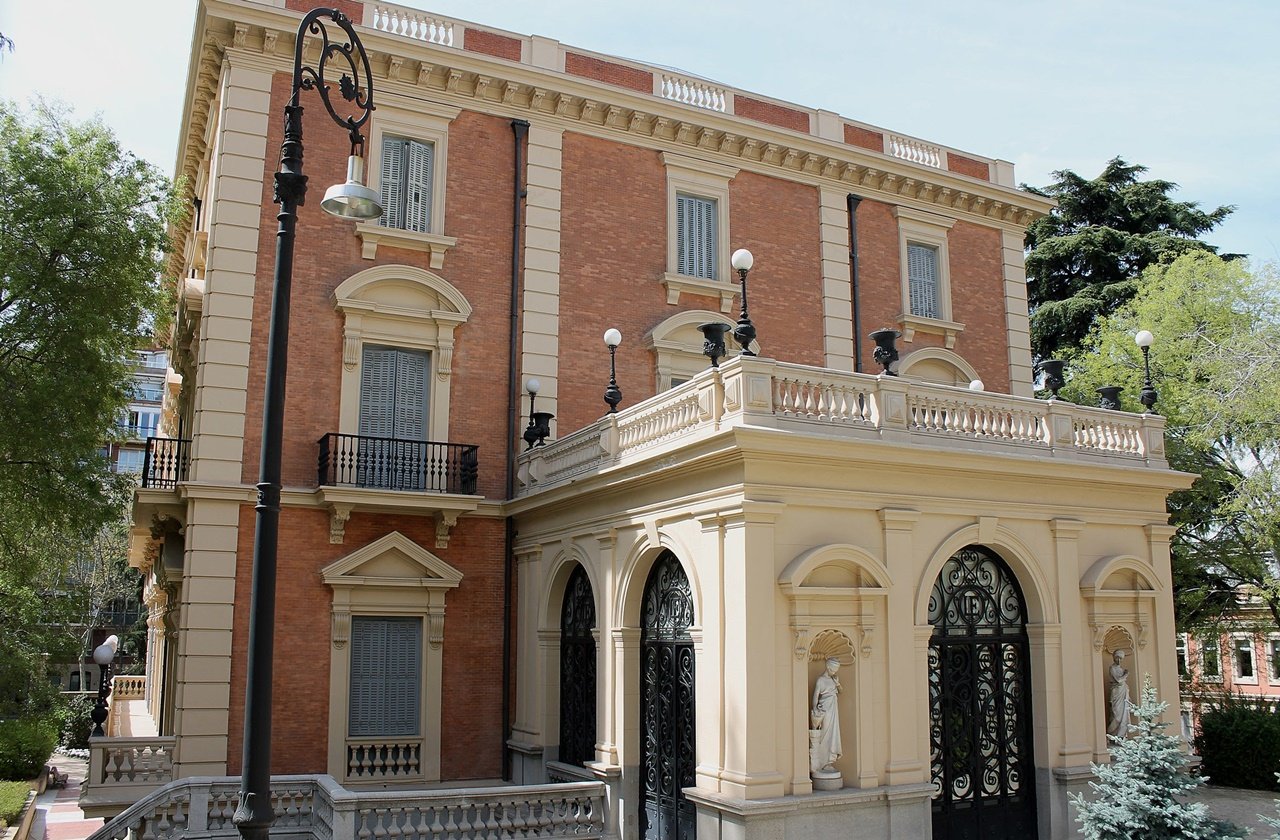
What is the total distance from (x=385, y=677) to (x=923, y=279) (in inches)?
547

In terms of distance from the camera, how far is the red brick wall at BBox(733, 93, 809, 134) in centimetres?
2150

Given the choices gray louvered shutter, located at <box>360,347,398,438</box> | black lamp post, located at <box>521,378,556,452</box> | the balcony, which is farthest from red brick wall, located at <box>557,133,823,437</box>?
gray louvered shutter, located at <box>360,347,398,438</box>

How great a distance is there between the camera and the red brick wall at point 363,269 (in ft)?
55.7

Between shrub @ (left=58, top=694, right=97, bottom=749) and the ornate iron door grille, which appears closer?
the ornate iron door grille

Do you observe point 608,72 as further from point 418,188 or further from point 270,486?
point 270,486

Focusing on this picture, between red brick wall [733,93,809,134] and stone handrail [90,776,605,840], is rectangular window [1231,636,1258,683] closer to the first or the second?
red brick wall [733,93,809,134]

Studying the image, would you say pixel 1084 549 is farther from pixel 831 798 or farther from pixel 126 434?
pixel 126 434

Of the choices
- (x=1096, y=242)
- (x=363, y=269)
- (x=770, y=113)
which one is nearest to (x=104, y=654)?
(x=363, y=269)

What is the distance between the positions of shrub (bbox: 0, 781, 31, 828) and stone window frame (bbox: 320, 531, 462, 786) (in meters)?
5.31

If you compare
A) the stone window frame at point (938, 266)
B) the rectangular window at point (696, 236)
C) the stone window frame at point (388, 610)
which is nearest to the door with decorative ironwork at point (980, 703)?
the stone window frame at point (388, 610)

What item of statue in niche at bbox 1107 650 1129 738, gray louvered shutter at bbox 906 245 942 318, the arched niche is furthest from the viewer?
gray louvered shutter at bbox 906 245 942 318

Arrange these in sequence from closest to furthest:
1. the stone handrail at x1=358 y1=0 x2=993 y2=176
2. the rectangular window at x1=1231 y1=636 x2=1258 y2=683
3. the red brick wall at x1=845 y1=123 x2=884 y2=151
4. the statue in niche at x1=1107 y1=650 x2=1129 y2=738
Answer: the statue in niche at x1=1107 y1=650 x2=1129 y2=738 → the stone handrail at x1=358 y1=0 x2=993 y2=176 → the red brick wall at x1=845 y1=123 x2=884 y2=151 → the rectangular window at x1=1231 y1=636 x2=1258 y2=683

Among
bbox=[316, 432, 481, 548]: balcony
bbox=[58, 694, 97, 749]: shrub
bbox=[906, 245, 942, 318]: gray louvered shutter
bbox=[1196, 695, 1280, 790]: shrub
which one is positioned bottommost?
bbox=[58, 694, 97, 749]: shrub

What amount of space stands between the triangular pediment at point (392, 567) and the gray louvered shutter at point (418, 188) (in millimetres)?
5427
